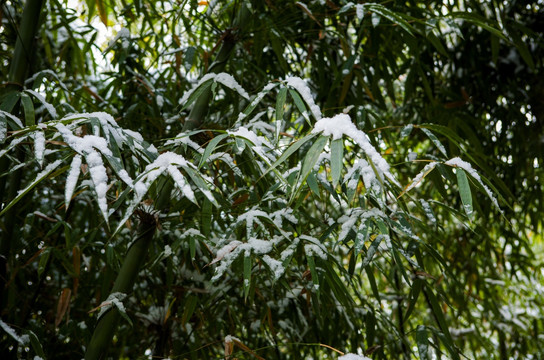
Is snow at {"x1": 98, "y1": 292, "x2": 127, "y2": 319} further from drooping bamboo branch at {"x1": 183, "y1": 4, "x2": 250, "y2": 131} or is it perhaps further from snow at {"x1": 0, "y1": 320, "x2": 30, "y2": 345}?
drooping bamboo branch at {"x1": 183, "y1": 4, "x2": 250, "y2": 131}

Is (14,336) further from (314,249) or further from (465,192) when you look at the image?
(465,192)

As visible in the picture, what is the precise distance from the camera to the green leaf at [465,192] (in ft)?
2.42

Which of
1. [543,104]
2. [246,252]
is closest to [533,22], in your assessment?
[543,104]

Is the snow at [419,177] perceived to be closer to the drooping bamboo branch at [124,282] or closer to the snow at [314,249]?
the snow at [314,249]

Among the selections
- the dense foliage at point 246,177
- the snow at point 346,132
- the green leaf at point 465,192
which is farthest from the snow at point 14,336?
the green leaf at point 465,192

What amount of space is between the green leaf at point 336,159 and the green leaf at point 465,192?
0.21 metres

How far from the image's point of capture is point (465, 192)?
0.76 m

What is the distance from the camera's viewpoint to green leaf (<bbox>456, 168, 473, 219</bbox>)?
2.42 ft

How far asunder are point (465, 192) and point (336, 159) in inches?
9.3

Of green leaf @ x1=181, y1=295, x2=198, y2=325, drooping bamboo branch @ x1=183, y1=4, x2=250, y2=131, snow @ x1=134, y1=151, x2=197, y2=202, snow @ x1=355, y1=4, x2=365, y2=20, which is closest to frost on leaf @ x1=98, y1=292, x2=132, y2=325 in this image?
green leaf @ x1=181, y1=295, x2=198, y2=325

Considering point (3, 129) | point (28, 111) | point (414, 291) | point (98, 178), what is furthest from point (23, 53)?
point (414, 291)

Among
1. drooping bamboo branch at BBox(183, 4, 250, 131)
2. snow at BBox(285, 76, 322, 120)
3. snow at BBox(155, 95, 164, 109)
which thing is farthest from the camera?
snow at BBox(155, 95, 164, 109)

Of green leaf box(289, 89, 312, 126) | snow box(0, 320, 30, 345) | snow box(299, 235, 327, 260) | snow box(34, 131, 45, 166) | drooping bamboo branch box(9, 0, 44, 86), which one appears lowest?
snow box(0, 320, 30, 345)

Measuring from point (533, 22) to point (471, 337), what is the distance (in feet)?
4.06
